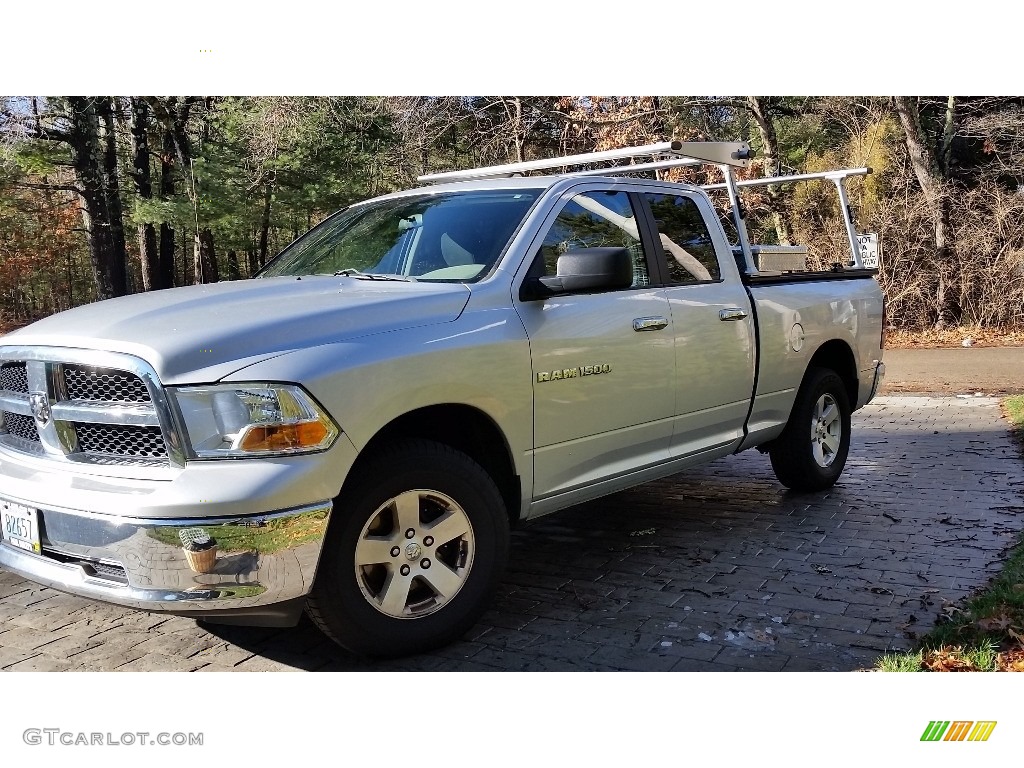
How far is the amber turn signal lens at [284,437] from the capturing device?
300 cm

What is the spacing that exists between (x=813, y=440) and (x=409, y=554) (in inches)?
142

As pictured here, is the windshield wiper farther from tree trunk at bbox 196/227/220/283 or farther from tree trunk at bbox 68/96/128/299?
tree trunk at bbox 196/227/220/283

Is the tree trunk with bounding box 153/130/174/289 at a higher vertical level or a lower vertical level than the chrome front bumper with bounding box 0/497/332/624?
higher

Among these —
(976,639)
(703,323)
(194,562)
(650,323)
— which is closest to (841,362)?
(703,323)

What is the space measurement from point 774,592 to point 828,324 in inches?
91.7

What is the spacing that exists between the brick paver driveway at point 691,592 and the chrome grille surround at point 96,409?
980 mm

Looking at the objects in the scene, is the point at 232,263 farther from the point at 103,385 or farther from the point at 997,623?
the point at 997,623

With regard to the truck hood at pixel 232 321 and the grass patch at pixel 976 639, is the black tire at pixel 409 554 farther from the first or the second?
the grass patch at pixel 976 639

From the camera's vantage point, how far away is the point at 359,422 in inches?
126

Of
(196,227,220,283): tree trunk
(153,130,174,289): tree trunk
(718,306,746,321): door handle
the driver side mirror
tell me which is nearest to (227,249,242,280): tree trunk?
(196,227,220,283): tree trunk

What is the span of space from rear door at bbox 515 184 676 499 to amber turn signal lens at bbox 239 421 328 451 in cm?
114

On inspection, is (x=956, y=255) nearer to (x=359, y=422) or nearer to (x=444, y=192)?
(x=444, y=192)

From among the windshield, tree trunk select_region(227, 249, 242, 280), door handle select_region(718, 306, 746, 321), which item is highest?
the windshield

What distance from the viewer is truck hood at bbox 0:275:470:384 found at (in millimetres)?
3035
